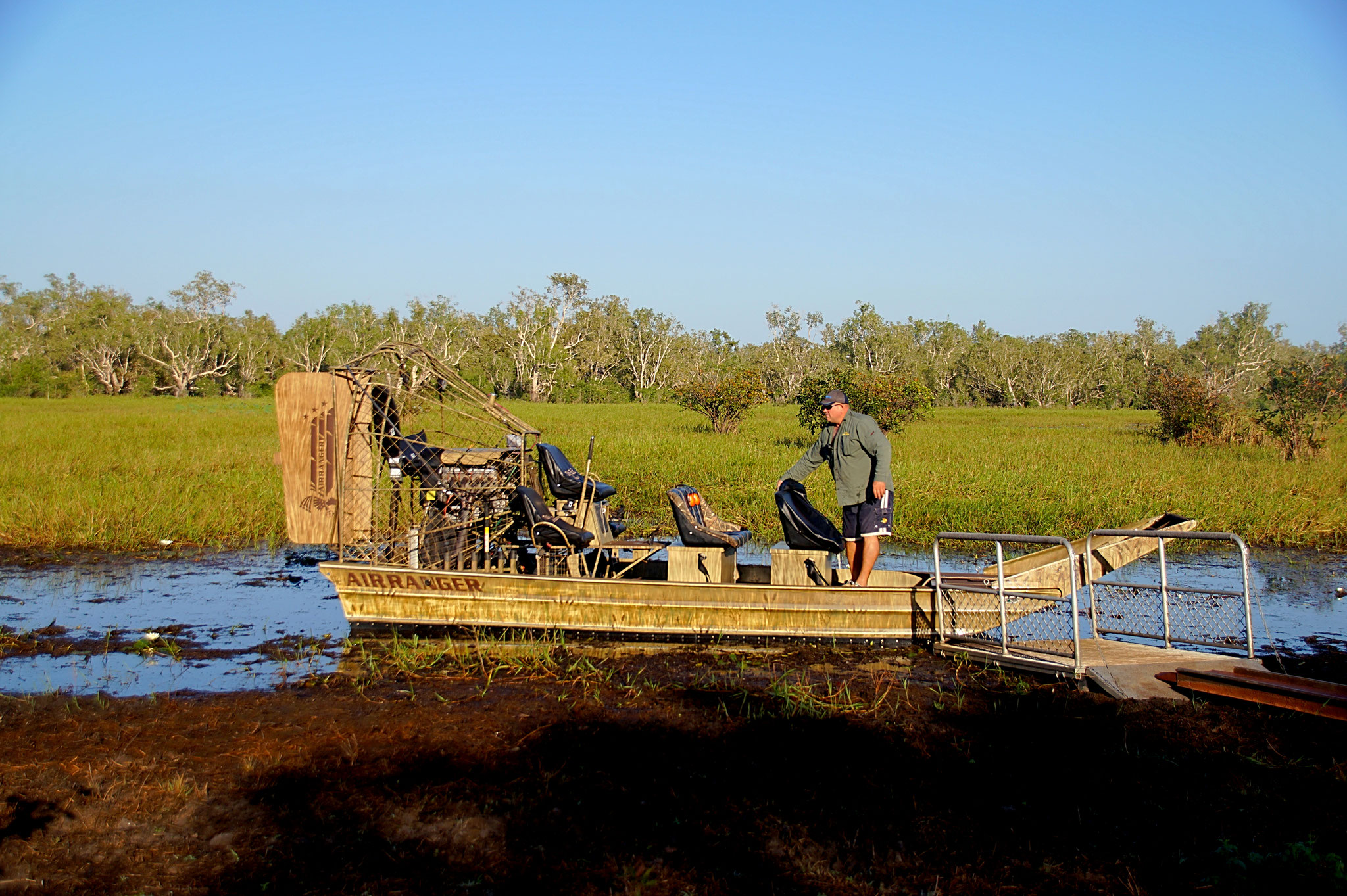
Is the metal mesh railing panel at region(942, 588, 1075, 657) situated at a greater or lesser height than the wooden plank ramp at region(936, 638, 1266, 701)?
greater

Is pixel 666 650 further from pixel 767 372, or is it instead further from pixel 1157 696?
pixel 767 372

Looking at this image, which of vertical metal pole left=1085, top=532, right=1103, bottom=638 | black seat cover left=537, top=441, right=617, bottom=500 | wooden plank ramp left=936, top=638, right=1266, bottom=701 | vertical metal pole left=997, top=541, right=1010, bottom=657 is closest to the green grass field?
black seat cover left=537, top=441, right=617, bottom=500

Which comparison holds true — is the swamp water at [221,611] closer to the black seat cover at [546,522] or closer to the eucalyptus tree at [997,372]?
the black seat cover at [546,522]

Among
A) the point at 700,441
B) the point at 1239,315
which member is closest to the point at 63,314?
the point at 700,441

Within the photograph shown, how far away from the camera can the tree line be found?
62.6 metres

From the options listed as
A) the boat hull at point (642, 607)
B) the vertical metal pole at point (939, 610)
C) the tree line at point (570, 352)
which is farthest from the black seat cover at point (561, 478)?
the tree line at point (570, 352)

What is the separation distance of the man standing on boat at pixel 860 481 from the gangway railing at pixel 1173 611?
1.59 meters

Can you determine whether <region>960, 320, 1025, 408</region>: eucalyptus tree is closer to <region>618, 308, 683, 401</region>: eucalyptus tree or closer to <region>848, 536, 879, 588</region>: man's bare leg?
<region>618, 308, 683, 401</region>: eucalyptus tree

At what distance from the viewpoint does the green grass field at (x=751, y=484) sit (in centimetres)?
1178

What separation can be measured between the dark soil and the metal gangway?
347 mm

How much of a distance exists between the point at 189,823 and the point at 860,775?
3.28 meters

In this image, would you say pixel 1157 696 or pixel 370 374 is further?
pixel 370 374

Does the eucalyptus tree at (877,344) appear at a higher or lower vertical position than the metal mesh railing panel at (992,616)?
higher

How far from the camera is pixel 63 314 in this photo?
2813 inches
